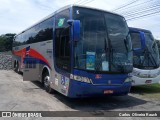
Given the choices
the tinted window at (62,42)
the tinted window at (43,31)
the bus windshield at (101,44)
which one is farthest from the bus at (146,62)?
the tinted window at (43,31)

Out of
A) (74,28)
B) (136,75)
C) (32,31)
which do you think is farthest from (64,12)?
(32,31)

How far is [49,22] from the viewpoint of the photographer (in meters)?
11.7

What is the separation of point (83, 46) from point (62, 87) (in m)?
1.86

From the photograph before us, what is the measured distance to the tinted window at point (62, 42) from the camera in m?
8.83

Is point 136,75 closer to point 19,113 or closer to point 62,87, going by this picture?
point 62,87

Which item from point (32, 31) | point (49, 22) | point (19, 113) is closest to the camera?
point (19, 113)

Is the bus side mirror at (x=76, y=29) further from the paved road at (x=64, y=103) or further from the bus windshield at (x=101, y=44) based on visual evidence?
the paved road at (x=64, y=103)

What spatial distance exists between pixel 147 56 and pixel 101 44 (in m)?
4.64

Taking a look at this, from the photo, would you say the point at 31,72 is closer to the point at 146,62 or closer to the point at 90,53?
the point at 90,53

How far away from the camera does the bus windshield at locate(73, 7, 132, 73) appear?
27.3 feet

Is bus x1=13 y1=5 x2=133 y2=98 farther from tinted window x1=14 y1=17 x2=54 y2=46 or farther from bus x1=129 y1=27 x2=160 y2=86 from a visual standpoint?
bus x1=129 y1=27 x2=160 y2=86

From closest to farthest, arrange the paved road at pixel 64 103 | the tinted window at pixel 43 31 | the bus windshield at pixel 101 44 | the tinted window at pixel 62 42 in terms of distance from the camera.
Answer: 1. the bus windshield at pixel 101 44
2. the paved road at pixel 64 103
3. the tinted window at pixel 62 42
4. the tinted window at pixel 43 31

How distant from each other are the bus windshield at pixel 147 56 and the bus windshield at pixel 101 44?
3070mm

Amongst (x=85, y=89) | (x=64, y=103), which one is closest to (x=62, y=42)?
(x=85, y=89)
